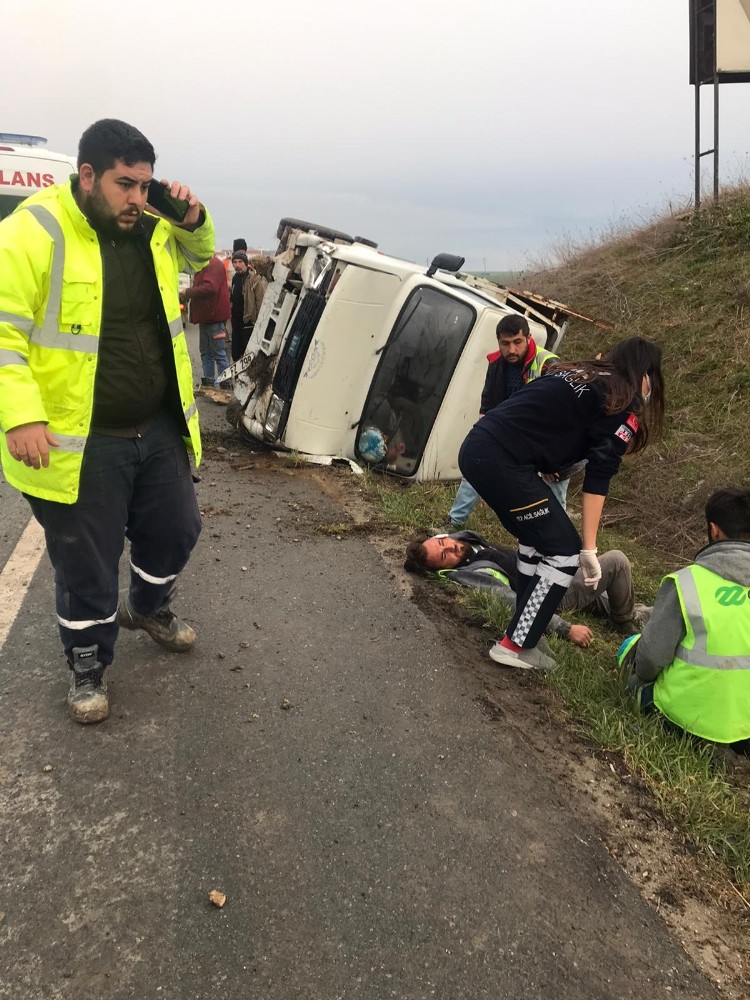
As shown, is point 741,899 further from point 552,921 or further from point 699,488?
point 699,488

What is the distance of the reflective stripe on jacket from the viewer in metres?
2.60

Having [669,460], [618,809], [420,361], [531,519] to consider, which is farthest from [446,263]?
[618,809]

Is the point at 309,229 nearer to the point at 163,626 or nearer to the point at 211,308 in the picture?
the point at 211,308

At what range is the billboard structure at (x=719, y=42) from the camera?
29.9ft

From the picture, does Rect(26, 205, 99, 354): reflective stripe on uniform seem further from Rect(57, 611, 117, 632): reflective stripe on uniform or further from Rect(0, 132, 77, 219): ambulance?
Rect(0, 132, 77, 219): ambulance

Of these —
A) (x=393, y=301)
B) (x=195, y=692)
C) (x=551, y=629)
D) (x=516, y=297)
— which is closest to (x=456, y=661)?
(x=551, y=629)

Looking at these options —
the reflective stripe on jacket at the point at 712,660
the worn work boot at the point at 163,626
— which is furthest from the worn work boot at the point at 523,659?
the worn work boot at the point at 163,626

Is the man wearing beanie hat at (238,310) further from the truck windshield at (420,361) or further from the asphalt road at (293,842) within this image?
the asphalt road at (293,842)

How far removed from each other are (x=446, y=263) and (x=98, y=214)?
180 inches

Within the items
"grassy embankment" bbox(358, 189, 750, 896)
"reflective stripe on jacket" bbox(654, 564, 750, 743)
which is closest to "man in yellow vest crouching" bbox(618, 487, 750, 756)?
"reflective stripe on jacket" bbox(654, 564, 750, 743)

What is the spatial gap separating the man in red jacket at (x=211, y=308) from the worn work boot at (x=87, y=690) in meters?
6.47

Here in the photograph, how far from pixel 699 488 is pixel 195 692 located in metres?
5.03

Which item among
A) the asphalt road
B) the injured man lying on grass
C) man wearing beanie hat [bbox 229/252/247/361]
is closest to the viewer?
the asphalt road

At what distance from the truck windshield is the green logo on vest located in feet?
12.5
